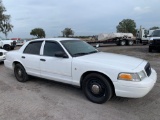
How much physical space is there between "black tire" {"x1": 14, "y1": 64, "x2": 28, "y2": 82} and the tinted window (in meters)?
1.23

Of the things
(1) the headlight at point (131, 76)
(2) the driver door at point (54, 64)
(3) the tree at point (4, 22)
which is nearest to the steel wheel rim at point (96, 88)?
(1) the headlight at point (131, 76)

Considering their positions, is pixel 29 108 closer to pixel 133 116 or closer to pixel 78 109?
pixel 78 109

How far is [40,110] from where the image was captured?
4.18m

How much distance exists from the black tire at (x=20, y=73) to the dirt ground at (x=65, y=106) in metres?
0.63

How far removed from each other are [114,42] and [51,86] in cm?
2180

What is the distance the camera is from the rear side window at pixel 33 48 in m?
5.93

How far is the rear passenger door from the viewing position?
5.77 metres

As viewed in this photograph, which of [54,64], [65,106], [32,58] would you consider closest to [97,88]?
[65,106]

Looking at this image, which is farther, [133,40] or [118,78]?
[133,40]

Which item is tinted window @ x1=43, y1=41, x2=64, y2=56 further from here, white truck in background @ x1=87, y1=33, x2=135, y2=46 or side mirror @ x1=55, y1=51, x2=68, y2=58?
white truck in background @ x1=87, y1=33, x2=135, y2=46

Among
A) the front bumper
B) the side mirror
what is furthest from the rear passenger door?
the front bumper

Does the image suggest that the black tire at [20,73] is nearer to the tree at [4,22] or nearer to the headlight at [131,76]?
the headlight at [131,76]

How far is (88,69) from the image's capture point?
4484mm

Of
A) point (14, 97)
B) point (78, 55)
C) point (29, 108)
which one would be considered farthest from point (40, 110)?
point (78, 55)
